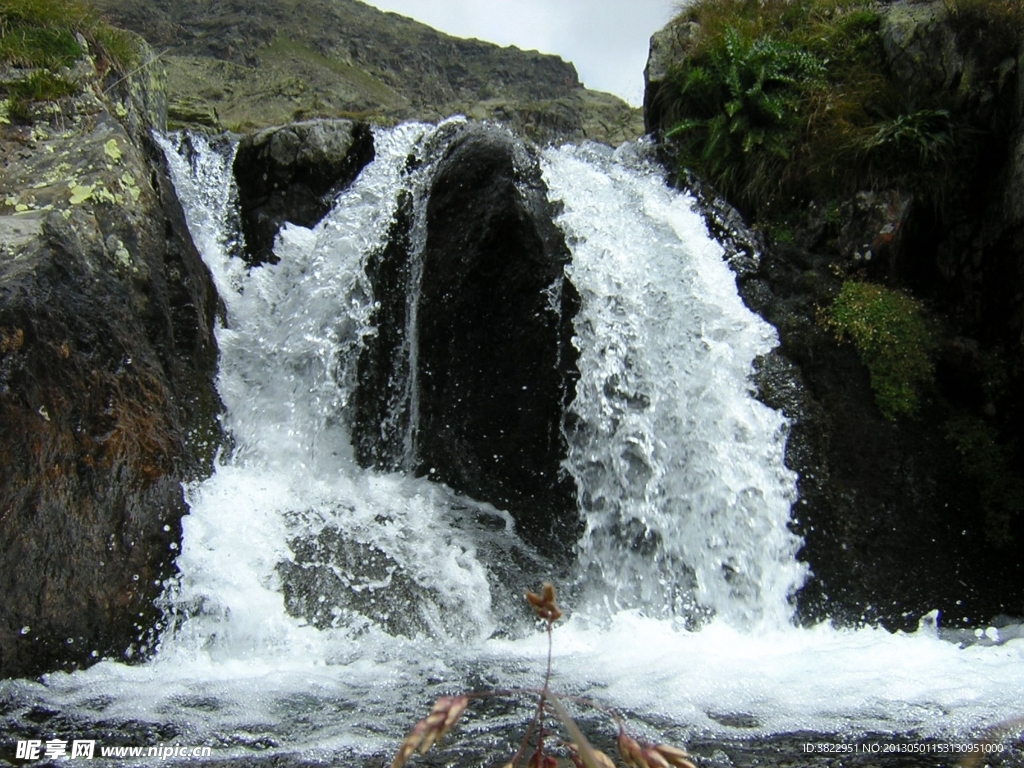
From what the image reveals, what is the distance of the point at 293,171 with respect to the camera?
8039mm

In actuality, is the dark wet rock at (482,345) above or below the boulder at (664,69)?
below

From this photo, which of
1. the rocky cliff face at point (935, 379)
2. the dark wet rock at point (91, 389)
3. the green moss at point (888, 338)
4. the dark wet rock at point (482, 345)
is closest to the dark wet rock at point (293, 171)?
the dark wet rock at point (482, 345)

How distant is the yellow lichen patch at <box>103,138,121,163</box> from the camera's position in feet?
19.5

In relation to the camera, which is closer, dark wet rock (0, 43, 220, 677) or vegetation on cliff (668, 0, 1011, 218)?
A: dark wet rock (0, 43, 220, 677)

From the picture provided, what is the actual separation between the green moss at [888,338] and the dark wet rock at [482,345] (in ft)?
8.48

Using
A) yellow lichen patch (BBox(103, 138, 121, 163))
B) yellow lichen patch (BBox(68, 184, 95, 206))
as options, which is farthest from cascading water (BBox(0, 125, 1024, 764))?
yellow lichen patch (BBox(68, 184, 95, 206))

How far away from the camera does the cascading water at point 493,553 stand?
385cm

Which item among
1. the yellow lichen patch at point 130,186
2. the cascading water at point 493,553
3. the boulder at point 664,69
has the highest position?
the boulder at point 664,69

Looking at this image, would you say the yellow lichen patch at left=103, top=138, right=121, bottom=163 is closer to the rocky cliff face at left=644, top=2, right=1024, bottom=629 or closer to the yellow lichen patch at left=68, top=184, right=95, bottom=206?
the yellow lichen patch at left=68, top=184, right=95, bottom=206

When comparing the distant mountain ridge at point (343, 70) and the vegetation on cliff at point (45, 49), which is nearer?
the vegetation on cliff at point (45, 49)

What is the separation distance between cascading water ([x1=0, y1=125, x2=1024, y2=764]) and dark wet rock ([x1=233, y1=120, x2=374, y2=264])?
0.22 m

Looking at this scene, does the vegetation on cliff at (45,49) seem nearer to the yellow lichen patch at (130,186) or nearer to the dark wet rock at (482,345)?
the yellow lichen patch at (130,186)

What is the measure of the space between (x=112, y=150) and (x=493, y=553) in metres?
Answer: 4.41

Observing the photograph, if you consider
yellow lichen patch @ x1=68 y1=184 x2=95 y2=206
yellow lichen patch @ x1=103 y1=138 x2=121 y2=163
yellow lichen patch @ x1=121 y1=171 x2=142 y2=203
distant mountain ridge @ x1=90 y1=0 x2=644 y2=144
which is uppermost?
distant mountain ridge @ x1=90 y1=0 x2=644 y2=144
